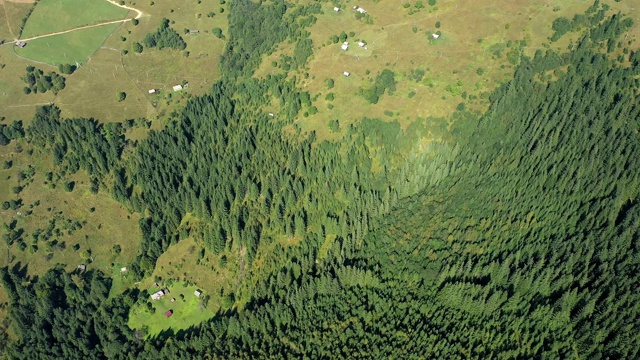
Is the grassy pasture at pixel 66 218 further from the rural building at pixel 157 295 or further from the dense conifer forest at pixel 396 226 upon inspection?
the rural building at pixel 157 295

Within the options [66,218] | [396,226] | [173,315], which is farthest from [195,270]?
[396,226]

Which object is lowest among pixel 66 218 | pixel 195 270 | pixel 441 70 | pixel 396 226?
pixel 195 270

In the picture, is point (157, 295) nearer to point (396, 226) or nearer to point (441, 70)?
point (396, 226)

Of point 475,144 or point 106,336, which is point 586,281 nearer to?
point 475,144

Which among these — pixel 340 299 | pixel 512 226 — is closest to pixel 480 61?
pixel 512 226

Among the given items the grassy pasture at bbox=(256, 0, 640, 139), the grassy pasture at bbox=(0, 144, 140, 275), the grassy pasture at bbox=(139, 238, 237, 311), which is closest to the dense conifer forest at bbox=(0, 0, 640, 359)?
the grassy pasture at bbox=(139, 238, 237, 311)

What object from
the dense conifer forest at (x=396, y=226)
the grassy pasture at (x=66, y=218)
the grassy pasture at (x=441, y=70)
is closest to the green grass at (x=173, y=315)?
the dense conifer forest at (x=396, y=226)

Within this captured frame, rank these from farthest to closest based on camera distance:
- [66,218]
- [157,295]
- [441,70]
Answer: [441,70]
[66,218]
[157,295]
